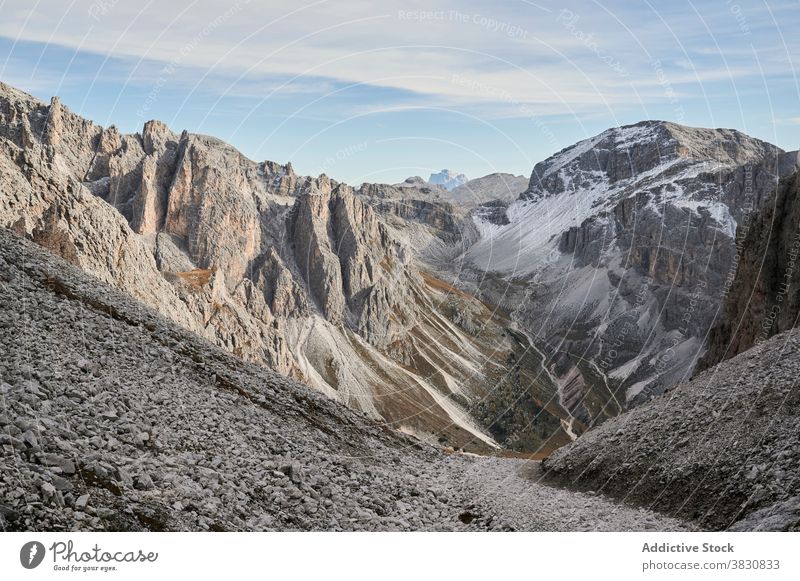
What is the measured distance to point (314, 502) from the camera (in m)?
28.0

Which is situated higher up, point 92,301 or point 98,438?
point 92,301

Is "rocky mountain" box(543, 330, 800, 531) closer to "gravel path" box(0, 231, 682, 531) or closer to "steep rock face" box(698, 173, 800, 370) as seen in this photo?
"gravel path" box(0, 231, 682, 531)

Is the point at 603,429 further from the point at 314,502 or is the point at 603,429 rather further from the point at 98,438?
the point at 98,438

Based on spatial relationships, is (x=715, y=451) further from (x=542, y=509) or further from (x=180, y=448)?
(x=180, y=448)

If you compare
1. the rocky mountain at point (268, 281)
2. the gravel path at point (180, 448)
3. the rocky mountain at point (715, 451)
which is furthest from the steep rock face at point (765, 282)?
the rocky mountain at point (268, 281)

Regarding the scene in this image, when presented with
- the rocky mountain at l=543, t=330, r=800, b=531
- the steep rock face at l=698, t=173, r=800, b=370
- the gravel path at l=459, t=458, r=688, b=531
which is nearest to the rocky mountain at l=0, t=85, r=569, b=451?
the gravel path at l=459, t=458, r=688, b=531

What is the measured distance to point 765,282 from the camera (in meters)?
71.8

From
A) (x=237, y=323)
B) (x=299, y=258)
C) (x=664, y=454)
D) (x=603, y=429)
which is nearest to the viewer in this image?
(x=664, y=454)

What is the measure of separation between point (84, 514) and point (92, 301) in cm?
2101

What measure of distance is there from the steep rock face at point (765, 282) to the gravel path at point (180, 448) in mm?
35493

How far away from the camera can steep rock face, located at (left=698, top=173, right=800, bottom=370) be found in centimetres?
6512

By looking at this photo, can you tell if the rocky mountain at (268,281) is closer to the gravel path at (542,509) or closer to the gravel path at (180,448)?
the gravel path at (180,448)
